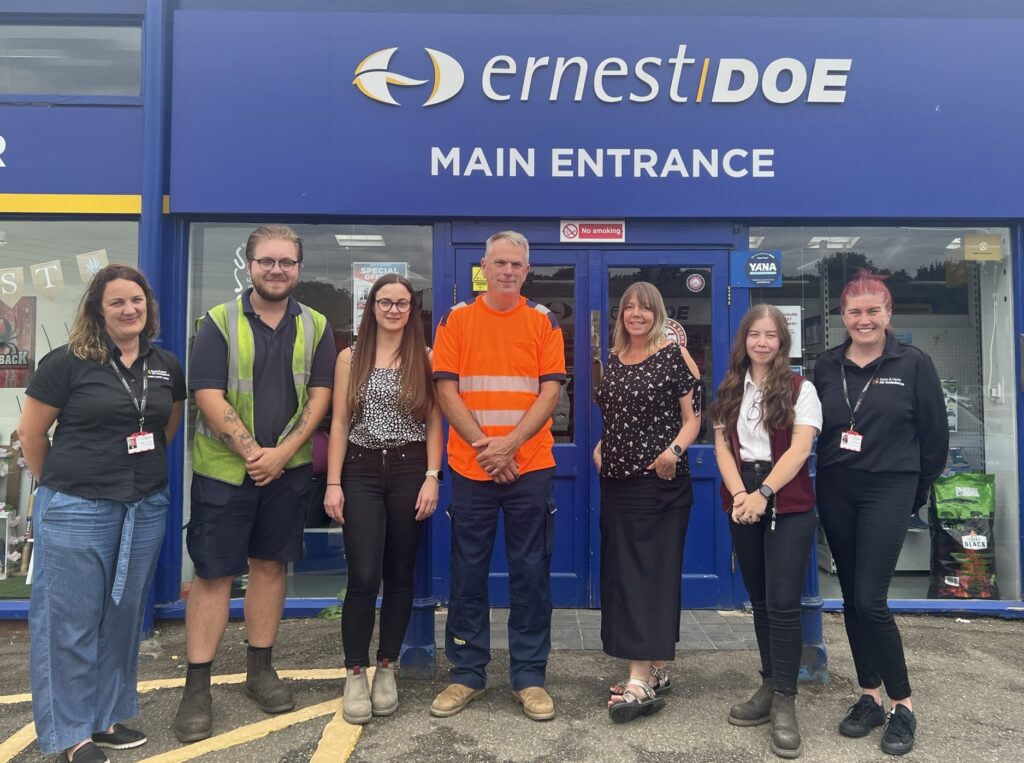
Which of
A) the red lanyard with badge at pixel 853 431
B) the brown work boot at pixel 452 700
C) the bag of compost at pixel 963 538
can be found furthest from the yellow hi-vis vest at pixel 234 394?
the bag of compost at pixel 963 538

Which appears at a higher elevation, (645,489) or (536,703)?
(645,489)

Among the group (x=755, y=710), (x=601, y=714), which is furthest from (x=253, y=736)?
(x=755, y=710)

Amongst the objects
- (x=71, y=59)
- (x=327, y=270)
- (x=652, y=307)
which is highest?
(x=71, y=59)

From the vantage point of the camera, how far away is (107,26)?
454 cm

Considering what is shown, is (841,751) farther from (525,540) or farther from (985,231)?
(985,231)

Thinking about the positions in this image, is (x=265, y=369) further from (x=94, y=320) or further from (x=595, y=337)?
(x=595, y=337)

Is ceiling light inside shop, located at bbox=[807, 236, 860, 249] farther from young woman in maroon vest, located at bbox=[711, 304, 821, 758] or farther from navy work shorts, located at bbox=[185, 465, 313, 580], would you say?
navy work shorts, located at bbox=[185, 465, 313, 580]

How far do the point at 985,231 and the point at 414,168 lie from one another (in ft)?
12.7

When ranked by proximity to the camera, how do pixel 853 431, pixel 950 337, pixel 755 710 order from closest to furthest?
1. pixel 853 431
2. pixel 755 710
3. pixel 950 337

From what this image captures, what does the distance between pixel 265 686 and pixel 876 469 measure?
2.85 m

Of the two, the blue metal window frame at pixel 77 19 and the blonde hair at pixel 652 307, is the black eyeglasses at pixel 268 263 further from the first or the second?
the blue metal window frame at pixel 77 19

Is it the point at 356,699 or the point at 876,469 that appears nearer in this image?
the point at 876,469

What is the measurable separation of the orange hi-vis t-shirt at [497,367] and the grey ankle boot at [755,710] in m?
1.36

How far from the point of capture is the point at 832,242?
471 centimetres
